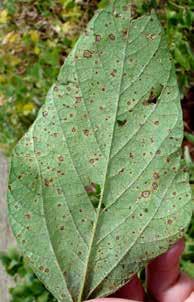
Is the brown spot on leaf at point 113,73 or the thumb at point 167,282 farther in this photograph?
the thumb at point 167,282

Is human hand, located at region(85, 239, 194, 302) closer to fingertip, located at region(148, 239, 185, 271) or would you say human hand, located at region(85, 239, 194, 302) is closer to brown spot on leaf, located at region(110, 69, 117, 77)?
fingertip, located at region(148, 239, 185, 271)

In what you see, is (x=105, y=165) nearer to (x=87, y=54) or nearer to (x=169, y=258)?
(x=87, y=54)

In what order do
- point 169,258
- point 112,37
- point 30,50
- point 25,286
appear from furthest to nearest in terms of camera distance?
point 30,50 < point 25,286 < point 169,258 < point 112,37

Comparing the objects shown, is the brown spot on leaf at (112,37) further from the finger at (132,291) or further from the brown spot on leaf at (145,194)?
the finger at (132,291)

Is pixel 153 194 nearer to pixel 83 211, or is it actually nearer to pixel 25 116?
pixel 83 211

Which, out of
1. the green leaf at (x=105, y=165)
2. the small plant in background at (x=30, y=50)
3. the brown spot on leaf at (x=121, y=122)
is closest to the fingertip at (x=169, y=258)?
the green leaf at (x=105, y=165)

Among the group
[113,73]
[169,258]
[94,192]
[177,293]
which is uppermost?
Answer: [113,73]

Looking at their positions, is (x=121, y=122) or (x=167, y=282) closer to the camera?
(x=121, y=122)

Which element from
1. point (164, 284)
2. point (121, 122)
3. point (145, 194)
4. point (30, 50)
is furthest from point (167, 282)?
point (30, 50)
